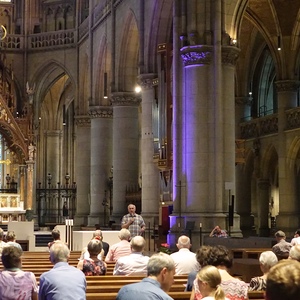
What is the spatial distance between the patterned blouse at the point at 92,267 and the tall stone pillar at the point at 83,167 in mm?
32622

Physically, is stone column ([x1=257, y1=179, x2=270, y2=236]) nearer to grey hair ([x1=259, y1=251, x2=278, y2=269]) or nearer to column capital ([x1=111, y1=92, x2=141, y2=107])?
column capital ([x1=111, y1=92, x2=141, y2=107])

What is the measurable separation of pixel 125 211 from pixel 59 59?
14334 millimetres

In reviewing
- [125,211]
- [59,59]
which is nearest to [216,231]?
[125,211]

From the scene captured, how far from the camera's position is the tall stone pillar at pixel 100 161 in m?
38.0

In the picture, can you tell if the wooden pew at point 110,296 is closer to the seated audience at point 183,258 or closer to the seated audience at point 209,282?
the seated audience at point 209,282

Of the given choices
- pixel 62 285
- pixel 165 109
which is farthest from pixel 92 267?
pixel 165 109

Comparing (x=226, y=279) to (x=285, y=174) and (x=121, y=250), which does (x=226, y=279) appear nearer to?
(x=121, y=250)

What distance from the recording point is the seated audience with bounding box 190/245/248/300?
20.0ft

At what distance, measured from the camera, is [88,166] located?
139 feet

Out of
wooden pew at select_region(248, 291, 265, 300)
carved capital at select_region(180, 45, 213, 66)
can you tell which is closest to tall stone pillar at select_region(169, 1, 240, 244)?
carved capital at select_region(180, 45, 213, 66)

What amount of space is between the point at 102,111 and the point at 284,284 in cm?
3616

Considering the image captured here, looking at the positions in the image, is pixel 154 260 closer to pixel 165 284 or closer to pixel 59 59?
pixel 165 284

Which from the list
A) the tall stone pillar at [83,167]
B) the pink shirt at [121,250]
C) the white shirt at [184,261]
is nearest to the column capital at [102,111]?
the tall stone pillar at [83,167]

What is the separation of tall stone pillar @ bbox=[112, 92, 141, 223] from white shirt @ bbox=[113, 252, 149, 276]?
24628 mm
